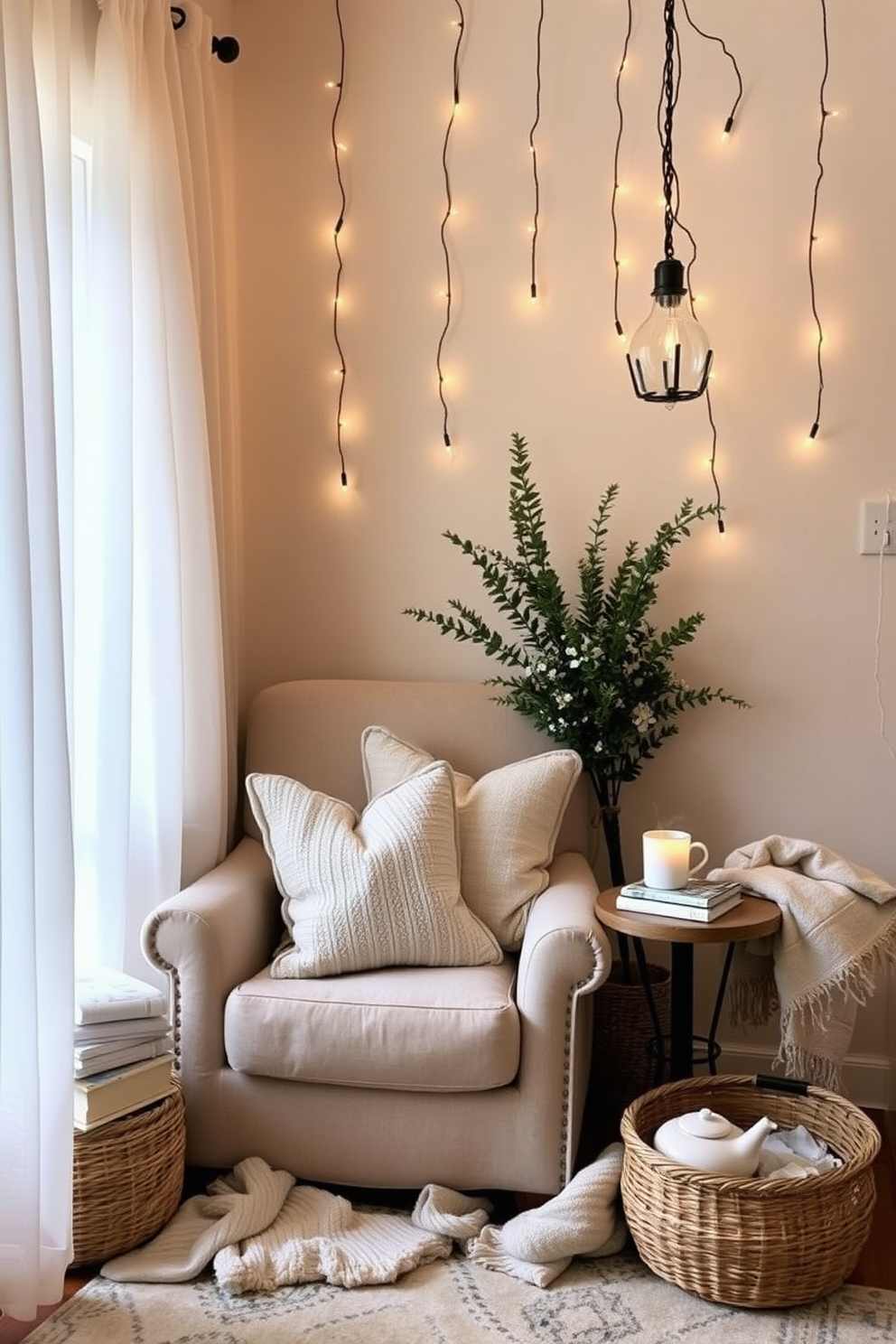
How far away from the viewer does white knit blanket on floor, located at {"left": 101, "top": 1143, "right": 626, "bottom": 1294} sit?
6.79ft

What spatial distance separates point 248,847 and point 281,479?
3.13 ft

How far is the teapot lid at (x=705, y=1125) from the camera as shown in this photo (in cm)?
205

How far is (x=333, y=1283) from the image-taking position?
81.4 inches

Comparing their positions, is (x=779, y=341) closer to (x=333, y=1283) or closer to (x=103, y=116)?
(x=103, y=116)

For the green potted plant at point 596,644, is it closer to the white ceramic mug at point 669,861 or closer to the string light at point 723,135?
the string light at point 723,135

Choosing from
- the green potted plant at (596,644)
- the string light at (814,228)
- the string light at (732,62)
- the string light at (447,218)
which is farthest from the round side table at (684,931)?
the string light at (732,62)

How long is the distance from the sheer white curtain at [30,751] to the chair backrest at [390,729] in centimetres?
90

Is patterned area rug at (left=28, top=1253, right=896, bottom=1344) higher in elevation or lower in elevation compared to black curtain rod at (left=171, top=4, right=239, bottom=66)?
lower

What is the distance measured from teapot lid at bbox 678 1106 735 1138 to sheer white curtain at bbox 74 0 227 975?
1.13m

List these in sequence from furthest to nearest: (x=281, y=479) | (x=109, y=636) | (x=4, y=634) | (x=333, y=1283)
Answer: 1. (x=281, y=479)
2. (x=109, y=636)
3. (x=333, y=1283)
4. (x=4, y=634)

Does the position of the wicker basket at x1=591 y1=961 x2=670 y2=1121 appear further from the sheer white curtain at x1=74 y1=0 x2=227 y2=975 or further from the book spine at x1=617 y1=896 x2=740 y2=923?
the sheer white curtain at x1=74 y1=0 x2=227 y2=975

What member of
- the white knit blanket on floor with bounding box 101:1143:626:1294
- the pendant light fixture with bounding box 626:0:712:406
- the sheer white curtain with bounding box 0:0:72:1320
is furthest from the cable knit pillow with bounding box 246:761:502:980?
the pendant light fixture with bounding box 626:0:712:406

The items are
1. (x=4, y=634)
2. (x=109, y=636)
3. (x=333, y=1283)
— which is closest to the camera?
(x=4, y=634)

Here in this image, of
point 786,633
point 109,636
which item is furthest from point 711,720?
point 109,636
